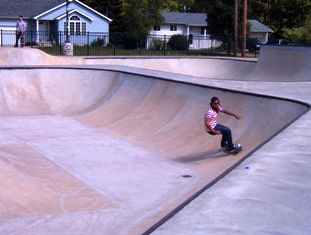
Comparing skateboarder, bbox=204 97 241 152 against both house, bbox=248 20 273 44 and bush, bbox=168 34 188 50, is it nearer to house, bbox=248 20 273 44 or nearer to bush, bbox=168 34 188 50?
bush, bbox=168 34 188 50

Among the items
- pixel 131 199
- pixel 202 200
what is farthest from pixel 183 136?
pixel 202 200

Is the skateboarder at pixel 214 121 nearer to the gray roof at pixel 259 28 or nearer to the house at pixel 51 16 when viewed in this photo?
the house at pixel 51 16

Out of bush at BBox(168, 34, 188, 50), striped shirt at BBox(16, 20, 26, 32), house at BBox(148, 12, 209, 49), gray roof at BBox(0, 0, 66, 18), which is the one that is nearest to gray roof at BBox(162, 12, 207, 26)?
house at BBox(148, 12, 209, 49)

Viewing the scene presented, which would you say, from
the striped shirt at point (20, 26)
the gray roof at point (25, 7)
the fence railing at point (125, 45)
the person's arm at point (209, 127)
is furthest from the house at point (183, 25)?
the person's arm at point (209, 127)

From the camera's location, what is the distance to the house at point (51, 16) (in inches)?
1860

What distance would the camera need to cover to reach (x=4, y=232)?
7180mm

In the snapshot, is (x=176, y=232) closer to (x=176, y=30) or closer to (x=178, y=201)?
(x=178, y=201)

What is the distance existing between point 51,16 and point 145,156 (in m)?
38.4

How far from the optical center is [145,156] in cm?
1212

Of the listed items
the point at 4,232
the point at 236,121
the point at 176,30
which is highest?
the point at 176,30

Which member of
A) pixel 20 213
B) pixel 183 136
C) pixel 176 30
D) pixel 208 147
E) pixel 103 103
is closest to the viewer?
pixel 20 213

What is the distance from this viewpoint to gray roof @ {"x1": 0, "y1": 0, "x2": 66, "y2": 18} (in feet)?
156

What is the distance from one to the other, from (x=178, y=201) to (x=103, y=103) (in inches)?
409

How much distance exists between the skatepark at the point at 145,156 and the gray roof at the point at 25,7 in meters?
28.7
